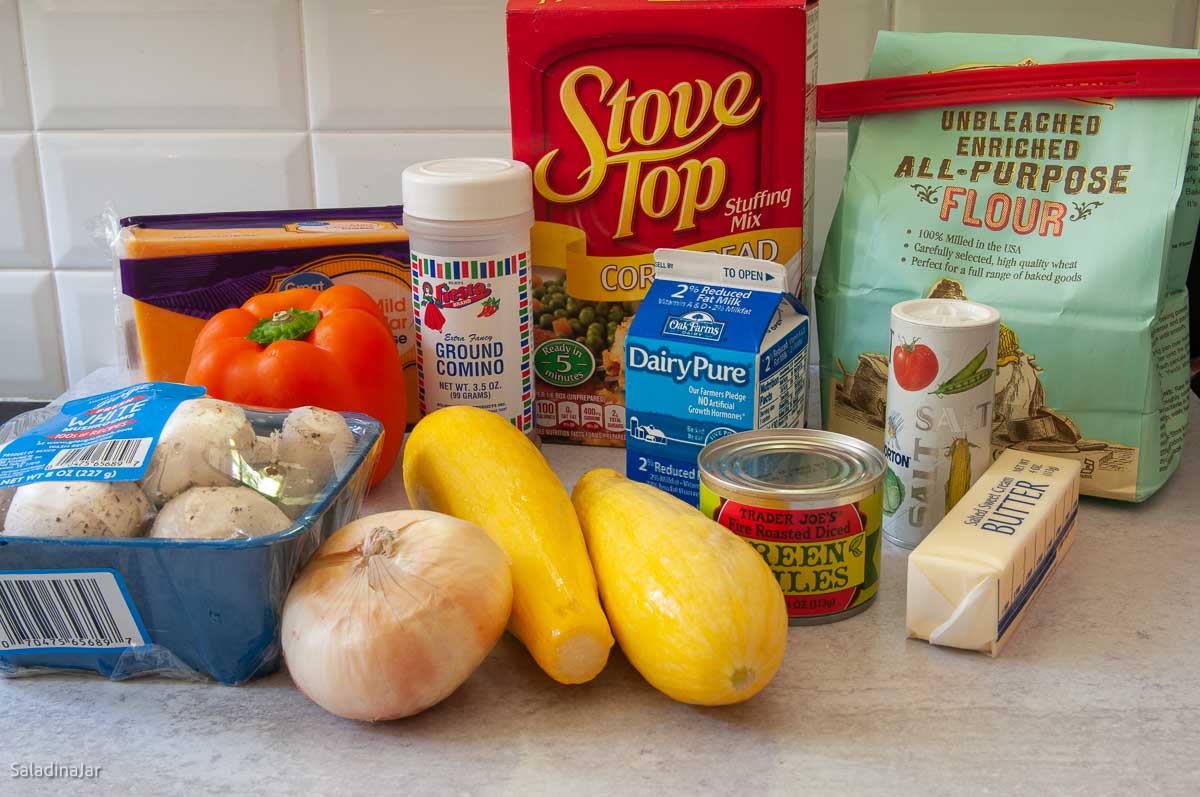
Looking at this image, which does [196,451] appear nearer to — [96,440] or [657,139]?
[96,440]

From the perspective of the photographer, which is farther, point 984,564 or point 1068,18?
point 1068,18

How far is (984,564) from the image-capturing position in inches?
27.6

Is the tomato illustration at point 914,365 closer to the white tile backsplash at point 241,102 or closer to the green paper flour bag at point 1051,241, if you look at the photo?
the green paper flour bag at point 1051,241

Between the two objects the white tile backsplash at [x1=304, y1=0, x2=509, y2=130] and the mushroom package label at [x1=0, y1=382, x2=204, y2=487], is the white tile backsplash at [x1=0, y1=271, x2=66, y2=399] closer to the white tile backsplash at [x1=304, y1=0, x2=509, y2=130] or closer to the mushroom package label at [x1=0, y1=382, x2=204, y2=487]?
the white tile backsplash at [x1=304, y1=0, x2=509, y2=130]

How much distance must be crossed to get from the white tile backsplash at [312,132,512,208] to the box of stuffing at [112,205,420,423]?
0.53 ft

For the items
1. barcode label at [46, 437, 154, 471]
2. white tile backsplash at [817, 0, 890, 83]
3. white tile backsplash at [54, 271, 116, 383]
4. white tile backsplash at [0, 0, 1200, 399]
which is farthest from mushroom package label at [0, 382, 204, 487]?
white tile backsplash at [817, 0, 890, 83]

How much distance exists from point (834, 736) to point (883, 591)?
18 cm

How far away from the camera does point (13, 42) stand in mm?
1229

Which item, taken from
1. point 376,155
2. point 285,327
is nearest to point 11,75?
point 376,155

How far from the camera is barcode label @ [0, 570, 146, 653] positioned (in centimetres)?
66

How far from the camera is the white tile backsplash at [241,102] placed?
1171 mm

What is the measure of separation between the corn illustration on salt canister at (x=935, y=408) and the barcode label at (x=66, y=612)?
51 centimetres

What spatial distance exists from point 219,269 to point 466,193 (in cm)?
26

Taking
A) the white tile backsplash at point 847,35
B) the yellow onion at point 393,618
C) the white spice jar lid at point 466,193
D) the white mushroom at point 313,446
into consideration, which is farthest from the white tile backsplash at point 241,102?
the yellow onion at point 393,618
